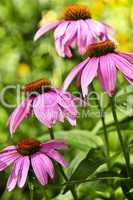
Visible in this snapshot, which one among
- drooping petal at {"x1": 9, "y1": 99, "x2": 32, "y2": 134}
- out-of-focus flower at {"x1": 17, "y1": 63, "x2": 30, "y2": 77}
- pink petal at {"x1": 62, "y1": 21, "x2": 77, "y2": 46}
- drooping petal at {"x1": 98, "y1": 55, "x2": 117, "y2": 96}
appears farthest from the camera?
out-of-focus flower at {"x1": 17, "y1": 63, "x2": 30, "y2": 77}

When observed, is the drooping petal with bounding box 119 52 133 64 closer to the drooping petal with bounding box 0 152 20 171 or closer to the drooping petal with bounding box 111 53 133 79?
the drooping petal with bounding box 111 53 133 79

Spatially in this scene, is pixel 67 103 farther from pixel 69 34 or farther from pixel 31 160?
pixel 69 34

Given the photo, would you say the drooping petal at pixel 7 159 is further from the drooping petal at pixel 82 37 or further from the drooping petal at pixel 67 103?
the drooping petal at pixel 82 37

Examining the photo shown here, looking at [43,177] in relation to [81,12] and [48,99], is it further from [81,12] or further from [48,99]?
[81,12]

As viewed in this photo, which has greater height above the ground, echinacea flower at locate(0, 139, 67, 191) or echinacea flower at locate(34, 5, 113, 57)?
echinacea flower at locate(34, 5, 113, 57)

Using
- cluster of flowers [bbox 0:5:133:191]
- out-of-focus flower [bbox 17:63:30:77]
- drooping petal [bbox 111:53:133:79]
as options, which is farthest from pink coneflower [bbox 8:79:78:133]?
out-of-focus flower [bbox 17:63:30:77]

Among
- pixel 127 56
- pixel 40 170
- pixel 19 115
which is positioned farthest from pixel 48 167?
pixel 127 56

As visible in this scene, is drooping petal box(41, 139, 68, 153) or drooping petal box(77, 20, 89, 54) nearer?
drooping petal box(41, 139, 68, 153)
